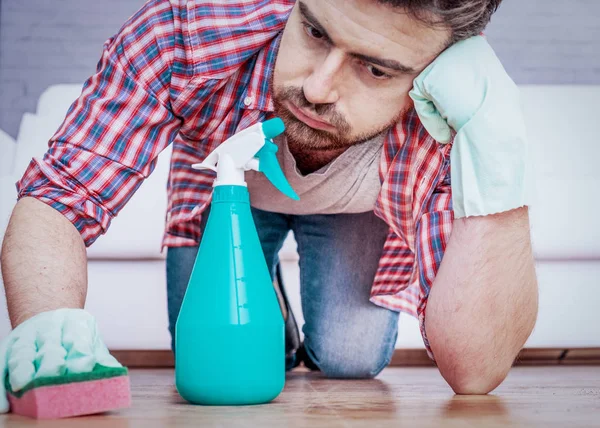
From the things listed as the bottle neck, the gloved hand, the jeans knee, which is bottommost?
the jeans knee

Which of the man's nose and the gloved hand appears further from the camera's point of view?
the man's nose

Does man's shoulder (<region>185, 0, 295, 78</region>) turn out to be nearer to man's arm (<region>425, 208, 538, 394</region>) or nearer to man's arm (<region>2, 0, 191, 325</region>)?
man's arm (<region>2, 0, 191, 325</region>)

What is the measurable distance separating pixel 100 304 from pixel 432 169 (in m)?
1.03

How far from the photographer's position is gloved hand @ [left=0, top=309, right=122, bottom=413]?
68 centimetres

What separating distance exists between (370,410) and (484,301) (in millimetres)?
286

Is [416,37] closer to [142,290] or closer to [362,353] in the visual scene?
[362,353]

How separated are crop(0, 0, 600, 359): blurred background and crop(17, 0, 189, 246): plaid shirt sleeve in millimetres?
800

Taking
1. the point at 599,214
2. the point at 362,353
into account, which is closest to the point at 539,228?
the point at 599,214

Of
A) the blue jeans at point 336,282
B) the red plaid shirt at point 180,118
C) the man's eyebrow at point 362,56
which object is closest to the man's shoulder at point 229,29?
the red plaid shirt at point 180,118

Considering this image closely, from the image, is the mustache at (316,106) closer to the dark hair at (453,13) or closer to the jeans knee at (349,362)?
the dark hair at (453,13)

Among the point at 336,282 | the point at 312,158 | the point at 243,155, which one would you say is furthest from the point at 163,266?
the point at 243,155

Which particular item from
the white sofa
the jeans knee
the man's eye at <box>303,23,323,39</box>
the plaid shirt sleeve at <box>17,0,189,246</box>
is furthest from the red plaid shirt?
the white sofa

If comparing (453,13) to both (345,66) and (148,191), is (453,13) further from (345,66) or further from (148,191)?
(148,191)

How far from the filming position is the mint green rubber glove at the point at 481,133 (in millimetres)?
964
